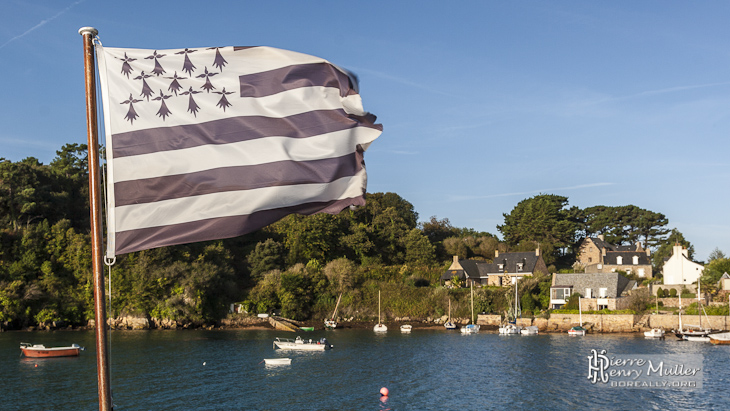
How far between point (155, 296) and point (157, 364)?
1539 inches

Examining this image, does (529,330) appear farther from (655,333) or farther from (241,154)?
(241,154)

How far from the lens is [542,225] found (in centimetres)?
11519

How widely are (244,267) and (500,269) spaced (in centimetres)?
4208

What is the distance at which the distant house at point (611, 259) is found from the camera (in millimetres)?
106125

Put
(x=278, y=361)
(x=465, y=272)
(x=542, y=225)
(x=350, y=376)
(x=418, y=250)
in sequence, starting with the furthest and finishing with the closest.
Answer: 1. (x=542, y=225)
2. (x=418, y=250)
3. (x=465, y=272)
4. (x=278, y=361)
5. (x=350, y=376)

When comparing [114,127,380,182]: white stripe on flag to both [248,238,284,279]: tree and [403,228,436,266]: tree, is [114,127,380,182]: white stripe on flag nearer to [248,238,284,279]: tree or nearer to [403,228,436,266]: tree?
[248,238,284,279]: tree

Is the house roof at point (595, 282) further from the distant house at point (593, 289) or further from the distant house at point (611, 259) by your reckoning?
the distant house at point (611, 259)

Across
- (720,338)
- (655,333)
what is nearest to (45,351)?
(655,333)

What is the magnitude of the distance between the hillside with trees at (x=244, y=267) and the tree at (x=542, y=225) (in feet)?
0.99

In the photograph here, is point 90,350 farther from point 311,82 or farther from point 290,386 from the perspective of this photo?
point 311,82

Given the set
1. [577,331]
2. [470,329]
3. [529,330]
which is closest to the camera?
[577,331]

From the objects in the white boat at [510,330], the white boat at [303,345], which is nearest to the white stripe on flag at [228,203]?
the white boat at [303,345]

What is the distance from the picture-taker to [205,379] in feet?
136

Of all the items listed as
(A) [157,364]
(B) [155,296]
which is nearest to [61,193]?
(B) [155,296]
